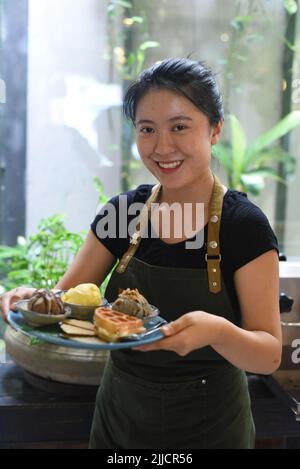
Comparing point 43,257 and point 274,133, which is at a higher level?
point 274,133

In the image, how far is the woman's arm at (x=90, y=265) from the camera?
1.42 meters

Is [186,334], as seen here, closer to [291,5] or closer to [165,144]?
[165,144]

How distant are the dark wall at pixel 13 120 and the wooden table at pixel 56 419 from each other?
142 cm

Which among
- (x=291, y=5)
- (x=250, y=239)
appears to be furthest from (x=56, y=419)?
(x=291, y=5)

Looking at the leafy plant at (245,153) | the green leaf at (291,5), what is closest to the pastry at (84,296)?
the leafy plant at (245,153)

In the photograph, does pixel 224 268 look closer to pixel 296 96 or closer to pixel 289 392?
pixel 289 392

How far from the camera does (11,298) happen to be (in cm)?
131

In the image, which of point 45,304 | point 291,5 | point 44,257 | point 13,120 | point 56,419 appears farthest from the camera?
point 291,5

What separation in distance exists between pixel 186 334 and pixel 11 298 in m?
0.51

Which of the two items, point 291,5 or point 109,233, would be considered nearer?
point 109,233

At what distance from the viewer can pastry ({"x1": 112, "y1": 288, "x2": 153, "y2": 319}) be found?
1159 mm

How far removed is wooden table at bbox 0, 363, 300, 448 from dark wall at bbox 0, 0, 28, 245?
1.42 metres

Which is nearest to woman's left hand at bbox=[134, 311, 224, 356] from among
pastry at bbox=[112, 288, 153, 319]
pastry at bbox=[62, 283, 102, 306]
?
pastry at bbox=[112, 288, 153, 319]

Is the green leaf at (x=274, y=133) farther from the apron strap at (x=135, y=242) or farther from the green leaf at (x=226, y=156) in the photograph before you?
the apron strap at (x=135, y=242)
